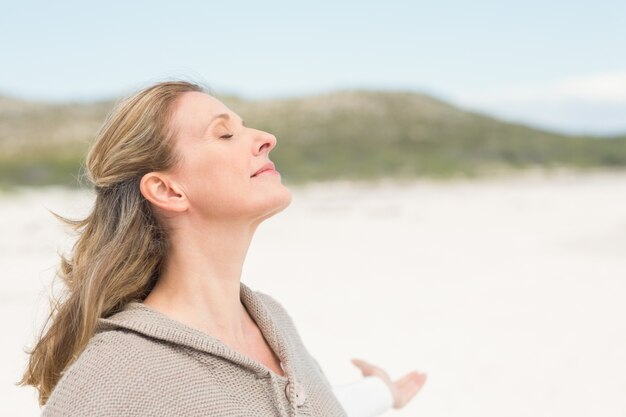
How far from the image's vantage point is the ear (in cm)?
161

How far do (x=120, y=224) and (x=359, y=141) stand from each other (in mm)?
31159

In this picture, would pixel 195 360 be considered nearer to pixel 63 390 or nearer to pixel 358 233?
pixel 63 390

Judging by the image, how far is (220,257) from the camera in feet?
5.52

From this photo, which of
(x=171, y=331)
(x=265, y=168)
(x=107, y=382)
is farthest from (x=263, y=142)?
(x=107, y=382)

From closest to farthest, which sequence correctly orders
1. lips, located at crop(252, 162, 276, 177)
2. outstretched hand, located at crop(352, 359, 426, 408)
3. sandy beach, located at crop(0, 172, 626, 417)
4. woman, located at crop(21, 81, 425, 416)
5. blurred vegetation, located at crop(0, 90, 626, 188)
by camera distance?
1. woman, located at crop(21, 81, 425, 416)
2. lips, located at crop(252, 162, 276, 177)
3. outstretched hand, located at crop(352, 359, 426, 408)
4. sandy beach, located at crop(0, 172, 626, 417)
5. blurred vegetation, located at crop(0, 90, 626, 188)

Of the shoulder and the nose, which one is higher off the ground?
the nose

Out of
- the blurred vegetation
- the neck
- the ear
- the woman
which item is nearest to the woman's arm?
the woman

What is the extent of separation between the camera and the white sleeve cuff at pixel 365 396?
94.1 inches

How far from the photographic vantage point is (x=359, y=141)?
107 feet

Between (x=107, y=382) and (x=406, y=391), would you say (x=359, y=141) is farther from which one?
(x=107, y=382)

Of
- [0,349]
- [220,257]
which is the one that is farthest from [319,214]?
[220,257]

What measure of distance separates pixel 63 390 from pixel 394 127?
35.5m

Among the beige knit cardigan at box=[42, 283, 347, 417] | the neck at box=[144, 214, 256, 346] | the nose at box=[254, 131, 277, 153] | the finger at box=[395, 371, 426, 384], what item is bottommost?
the finger at box=[395, 371, 426, 384]

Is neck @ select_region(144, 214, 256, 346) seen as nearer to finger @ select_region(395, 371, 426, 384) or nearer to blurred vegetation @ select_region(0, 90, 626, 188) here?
finger @ select_region(395, 371, 426, 384)
